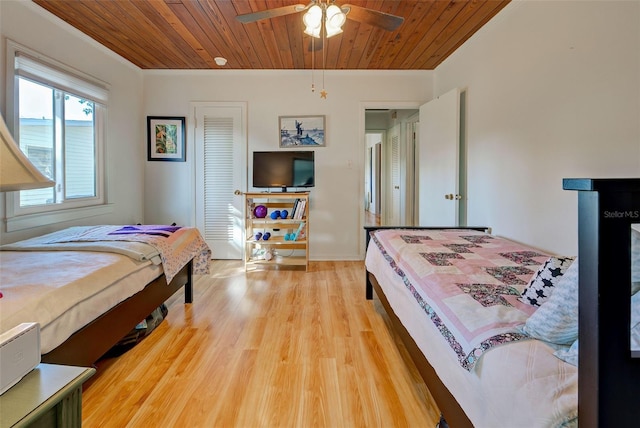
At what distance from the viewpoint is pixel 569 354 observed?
2.83 feet

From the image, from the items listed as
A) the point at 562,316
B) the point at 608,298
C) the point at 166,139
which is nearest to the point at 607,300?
the point at 608,298

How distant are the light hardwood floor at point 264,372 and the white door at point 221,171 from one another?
158 centimetres

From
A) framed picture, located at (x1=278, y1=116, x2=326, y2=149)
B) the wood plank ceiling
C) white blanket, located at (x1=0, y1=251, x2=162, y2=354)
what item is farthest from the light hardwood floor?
the wood plank ceiling

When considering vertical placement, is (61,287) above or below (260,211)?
below

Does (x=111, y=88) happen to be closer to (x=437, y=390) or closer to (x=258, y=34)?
(x=258, y=34)

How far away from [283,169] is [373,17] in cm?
227

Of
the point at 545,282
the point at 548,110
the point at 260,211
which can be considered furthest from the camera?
the point at 260,211

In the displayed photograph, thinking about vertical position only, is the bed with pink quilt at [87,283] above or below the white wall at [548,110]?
below

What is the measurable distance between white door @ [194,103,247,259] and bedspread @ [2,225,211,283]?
144cm

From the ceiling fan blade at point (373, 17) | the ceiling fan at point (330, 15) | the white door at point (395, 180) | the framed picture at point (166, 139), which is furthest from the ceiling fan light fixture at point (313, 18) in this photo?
the white door at point (395, 180)

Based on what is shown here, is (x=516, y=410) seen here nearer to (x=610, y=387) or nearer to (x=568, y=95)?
(x=610, y=387)

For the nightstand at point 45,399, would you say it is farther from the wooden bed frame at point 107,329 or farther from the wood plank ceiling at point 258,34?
the wood plank ceiling at point 258,34

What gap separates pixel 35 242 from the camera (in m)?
2.22

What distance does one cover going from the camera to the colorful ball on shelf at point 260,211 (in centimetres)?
392
